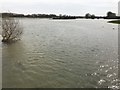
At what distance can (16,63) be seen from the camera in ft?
69.0

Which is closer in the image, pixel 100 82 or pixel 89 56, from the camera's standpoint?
pixel 100 82

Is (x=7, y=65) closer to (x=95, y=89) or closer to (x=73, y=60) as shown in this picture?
(x=73, y=60)

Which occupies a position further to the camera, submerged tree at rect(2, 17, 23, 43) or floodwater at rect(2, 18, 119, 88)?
submerged tree at rect(2, 17, 23, 43)

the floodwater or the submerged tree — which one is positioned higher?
the submerged tree

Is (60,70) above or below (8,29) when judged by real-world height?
below

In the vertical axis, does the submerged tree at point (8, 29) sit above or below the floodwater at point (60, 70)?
above

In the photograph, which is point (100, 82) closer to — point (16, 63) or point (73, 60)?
point (73, 60)

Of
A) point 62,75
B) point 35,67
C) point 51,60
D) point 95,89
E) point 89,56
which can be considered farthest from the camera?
point 89,56

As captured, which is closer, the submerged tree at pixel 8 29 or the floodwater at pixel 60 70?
the floodwater at pixel 60 70

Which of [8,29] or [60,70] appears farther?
[8,29]

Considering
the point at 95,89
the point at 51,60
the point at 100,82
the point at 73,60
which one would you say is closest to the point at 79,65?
the point at 73,60

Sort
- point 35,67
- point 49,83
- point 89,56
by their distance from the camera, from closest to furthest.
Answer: point 49,83 → point 35,67 → point 89,56

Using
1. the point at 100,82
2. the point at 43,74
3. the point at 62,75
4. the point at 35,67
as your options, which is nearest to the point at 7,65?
the point at 35,67

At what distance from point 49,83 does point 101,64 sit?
776 centimetres
